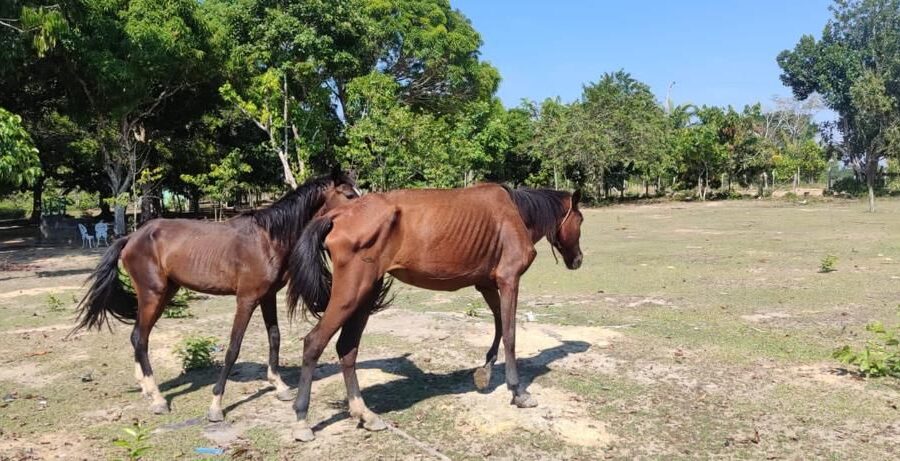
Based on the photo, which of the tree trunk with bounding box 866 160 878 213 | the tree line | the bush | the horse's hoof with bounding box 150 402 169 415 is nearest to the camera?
the horse's hoof with bounding box 150 402 169 415

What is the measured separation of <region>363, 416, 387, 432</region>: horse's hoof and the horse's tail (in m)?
1.03

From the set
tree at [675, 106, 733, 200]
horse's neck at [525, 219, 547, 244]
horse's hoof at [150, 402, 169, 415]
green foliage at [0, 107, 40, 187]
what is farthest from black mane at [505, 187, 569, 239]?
tree at [675, 106, 733, 200]

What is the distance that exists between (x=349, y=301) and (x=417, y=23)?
3290 cm

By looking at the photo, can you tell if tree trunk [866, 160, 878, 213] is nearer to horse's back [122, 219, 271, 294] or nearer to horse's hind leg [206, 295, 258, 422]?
horse's back [122, 219, 271, 294]

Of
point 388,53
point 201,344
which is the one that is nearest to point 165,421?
point 201,344

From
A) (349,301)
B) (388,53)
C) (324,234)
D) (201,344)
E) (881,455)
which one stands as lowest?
(881,455)

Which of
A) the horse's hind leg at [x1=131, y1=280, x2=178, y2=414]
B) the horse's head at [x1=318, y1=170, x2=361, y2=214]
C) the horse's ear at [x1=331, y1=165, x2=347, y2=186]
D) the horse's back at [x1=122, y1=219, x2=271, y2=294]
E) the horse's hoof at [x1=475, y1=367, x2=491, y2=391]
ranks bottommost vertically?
the horse's hoof at [x1=475, y1=367, x2=491, y2=391]

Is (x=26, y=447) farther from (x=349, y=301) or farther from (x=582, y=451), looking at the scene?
(x=582, y=451)

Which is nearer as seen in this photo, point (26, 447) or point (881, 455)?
point (881, 455)

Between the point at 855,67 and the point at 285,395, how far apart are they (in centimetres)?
5716

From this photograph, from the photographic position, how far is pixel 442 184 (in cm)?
2689

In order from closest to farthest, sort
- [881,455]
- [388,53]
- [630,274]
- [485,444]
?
[881,455]
[485,444]
[630,274]
[388,53]

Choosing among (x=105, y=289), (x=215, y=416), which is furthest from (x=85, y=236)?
(x=215, y=416)

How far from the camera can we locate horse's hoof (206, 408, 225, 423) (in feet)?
17.1
